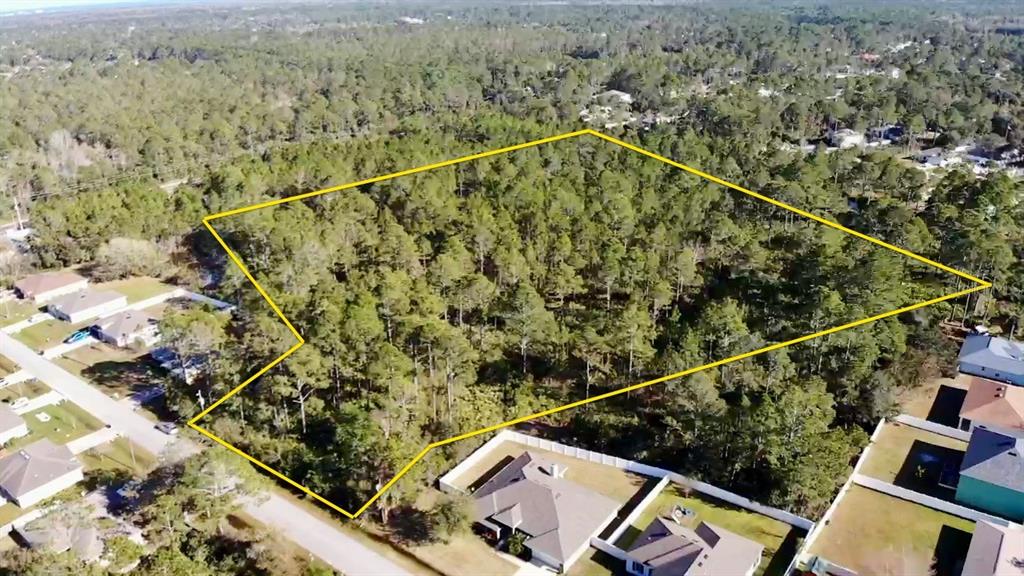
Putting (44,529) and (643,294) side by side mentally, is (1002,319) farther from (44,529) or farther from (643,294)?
(44,529)

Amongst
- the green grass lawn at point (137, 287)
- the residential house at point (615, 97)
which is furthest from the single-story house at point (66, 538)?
the residential house at point (615, 97)

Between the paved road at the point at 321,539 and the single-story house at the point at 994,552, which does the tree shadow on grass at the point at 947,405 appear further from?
the paved road at the point at 321,539

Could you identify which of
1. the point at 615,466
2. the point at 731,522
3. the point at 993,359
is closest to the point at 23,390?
the point at 615,466

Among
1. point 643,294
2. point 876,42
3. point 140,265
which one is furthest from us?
point 876,42

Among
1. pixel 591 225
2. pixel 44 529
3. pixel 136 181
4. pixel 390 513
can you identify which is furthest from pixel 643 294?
pixel 136 181

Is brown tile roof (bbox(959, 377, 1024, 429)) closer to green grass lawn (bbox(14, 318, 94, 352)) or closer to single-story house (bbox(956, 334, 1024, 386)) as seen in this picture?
single-story house (bbox(956, 334, 1024, 386))

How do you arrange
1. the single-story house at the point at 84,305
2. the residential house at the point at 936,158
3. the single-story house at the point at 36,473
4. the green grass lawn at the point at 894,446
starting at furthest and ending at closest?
1. the residential house at the point at 936,158
2. the single-story house at the point at 84,305
3. the green grass lawn at the point at 894,446
4. the single-story house at the point at 36,473

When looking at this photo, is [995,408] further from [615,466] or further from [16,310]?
[16,310]
